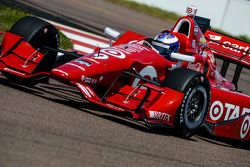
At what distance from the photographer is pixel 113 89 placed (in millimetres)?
7902

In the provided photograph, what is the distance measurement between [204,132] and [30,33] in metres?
2.44

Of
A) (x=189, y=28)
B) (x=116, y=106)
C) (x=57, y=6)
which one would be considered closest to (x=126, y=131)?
(x=116, y=106)

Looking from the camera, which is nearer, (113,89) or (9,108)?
(9,108)

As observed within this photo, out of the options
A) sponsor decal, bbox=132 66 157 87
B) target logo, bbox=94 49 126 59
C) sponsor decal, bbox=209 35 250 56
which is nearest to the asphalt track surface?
sponsor decal, bbox=132 66 157 87

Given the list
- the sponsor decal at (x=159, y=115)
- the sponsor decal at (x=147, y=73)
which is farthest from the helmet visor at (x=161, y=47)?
the sponsor decal at (x=159, y=115)

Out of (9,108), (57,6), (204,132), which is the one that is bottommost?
(57,6)

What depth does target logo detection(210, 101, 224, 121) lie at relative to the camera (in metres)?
8.15

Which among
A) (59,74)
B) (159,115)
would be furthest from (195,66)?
(59,74)

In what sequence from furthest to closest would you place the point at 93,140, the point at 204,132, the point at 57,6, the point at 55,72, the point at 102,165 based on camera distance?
the point at 57,6 → the point at 204,132 → the point at 55,72 → the point at 93,140 → the point at 102,165

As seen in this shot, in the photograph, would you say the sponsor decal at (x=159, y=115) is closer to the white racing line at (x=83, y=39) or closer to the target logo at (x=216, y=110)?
the target logo at (x=216, y=110)

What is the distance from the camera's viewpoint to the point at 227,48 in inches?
423

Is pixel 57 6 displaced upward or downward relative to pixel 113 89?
downward

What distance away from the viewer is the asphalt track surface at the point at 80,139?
550cm

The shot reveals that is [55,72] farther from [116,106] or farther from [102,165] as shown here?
[102,165]
